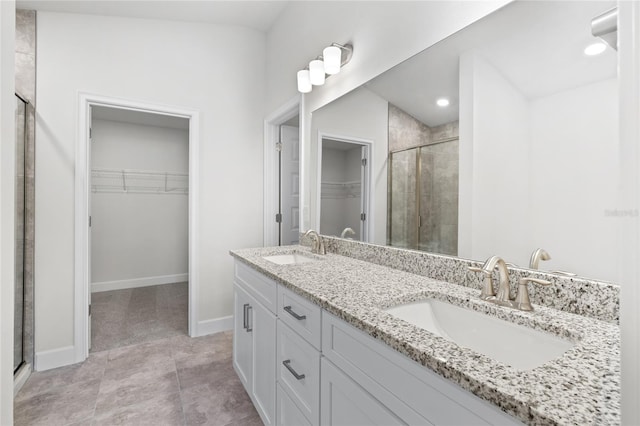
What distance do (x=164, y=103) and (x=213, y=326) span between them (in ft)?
6.75

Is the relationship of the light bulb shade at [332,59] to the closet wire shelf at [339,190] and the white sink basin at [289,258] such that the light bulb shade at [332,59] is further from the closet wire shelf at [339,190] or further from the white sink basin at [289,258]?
the white sink basin at [289,258]

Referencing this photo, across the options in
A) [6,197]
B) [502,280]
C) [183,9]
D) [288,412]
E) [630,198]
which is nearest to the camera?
[630,198]

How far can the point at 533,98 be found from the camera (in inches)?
39.5

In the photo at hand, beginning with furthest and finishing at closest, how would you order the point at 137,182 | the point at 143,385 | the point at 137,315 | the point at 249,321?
1. the point at 137,182
2. the point at 137,315
3. the point at 143,385
4. the point at 249,321

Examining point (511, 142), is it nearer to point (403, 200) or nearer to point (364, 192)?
point (403, 200)

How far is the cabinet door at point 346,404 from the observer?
2.60ft

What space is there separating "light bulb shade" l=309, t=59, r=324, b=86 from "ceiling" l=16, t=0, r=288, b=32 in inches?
38.0

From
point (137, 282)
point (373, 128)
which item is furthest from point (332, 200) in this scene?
point (137, 282)

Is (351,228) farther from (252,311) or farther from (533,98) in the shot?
(533,98)

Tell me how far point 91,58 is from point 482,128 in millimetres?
2829

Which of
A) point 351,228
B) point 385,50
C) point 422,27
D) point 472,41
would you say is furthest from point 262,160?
point 472,41

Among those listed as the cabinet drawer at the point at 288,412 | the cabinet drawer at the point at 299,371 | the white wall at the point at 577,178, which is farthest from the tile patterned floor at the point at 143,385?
the white wall at the point at 577,178

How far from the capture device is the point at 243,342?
186cm

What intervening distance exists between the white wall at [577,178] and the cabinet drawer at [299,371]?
34.2 inches
